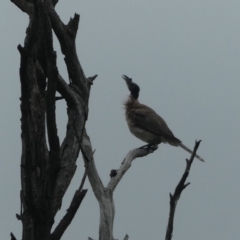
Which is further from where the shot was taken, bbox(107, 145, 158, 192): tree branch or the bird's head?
the bird's head

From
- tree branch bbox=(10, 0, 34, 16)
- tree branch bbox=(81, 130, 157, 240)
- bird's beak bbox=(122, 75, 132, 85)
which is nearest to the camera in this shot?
tree branch bbox=(10, 0, 34, 16)

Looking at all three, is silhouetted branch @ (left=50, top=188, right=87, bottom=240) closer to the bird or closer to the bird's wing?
the bird

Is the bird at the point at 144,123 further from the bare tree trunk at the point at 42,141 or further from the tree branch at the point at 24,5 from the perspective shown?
the bare tree trunk at the point at 42,141

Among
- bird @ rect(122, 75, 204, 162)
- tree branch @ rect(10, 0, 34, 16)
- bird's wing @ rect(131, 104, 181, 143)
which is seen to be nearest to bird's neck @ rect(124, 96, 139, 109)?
bird @ rect(122, 75, 204, 162)

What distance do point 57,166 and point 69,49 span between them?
160 centimetres

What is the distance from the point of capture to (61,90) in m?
4.29

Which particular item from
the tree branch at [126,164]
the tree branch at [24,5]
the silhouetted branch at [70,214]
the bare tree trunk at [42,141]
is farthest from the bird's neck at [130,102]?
the silhouetted branch at [70,214]

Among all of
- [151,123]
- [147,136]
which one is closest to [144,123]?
[151,123]

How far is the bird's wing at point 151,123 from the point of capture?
944 centimetres

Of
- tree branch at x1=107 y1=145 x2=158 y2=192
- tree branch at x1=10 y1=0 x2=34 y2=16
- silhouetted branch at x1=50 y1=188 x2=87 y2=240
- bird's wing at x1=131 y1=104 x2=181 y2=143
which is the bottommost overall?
silhouetted branch at x1=50 y1=188 x2=87 y2=240

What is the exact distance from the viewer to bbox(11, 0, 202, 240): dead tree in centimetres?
314

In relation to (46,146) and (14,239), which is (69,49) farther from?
(14,239)

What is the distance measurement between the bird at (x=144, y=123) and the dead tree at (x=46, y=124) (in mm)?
4750

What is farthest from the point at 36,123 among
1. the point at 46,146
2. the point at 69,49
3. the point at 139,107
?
the point at 139,107
